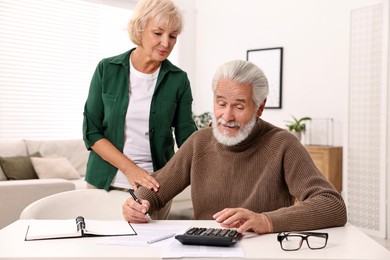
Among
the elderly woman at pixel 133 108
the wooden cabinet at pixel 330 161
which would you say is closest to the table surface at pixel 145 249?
the elderly woman at pixel 133 108

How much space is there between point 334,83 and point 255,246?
471cm

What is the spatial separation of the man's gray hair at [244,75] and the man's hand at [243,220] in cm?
55

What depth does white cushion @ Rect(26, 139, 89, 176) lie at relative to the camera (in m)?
5.51

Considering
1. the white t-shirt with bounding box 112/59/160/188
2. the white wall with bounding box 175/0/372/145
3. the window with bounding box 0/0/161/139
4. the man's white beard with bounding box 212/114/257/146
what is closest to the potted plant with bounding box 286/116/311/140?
the white wall with bounding box 175/0/372/145

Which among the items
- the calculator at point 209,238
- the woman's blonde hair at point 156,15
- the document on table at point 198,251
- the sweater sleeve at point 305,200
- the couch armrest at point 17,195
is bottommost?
the couch armrest at point 17,195

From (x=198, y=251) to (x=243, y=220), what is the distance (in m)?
0.25

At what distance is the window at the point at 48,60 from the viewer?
5.84 m

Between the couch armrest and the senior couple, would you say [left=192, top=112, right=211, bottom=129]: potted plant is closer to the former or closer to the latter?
the couch armrest

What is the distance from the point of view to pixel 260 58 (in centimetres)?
664

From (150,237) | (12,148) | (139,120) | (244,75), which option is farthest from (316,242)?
(12,148)

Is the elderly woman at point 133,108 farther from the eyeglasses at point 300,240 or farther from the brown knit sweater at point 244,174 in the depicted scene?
the eyeglasses at point 300,240

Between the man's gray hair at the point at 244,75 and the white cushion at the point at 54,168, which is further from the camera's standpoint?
the white cushion at the point at 54,168

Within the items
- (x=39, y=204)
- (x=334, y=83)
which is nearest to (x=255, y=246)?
(x=39, y=204)

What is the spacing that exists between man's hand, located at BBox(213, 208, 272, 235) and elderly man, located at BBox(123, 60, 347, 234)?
28 cm
